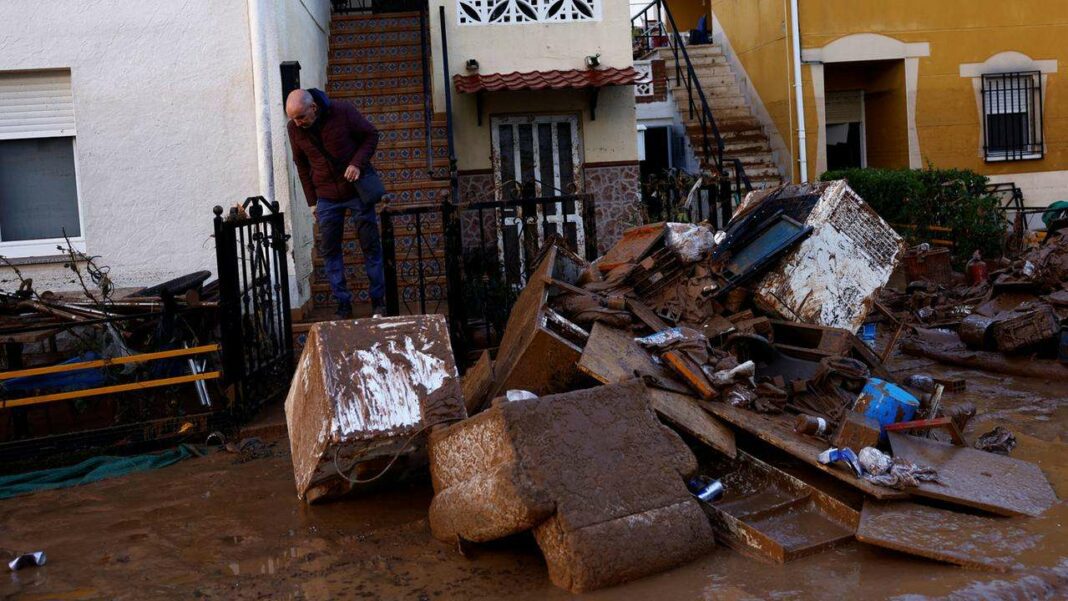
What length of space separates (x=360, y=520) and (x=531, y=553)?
3.50 ft

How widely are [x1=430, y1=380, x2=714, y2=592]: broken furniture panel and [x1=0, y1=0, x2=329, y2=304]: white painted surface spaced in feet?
18.2

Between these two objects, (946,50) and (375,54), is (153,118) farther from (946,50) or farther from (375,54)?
(946,50)

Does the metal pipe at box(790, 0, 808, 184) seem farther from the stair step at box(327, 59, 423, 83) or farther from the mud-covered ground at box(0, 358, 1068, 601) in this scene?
the mud-covered ground at box(0, 358, 1068, 601)

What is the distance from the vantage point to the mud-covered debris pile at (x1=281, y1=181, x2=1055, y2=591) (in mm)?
4379

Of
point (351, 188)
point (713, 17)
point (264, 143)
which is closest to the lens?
point (351, 188)

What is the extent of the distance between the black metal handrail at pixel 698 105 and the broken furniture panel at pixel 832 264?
3598mm

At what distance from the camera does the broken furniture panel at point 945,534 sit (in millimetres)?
4215

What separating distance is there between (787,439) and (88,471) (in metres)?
4.42

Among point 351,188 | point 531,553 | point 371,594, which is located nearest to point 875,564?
point 531,553

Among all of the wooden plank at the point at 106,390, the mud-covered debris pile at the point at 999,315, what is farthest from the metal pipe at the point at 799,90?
the wooden plank at the point at 106,390

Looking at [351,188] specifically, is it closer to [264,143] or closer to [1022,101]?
[264,143]

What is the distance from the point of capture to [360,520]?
5.25 meters

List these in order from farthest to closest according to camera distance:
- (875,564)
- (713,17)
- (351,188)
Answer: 1. (713,17)
2. (351,188)
3. (875,564)

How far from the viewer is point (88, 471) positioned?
21.1 feet
